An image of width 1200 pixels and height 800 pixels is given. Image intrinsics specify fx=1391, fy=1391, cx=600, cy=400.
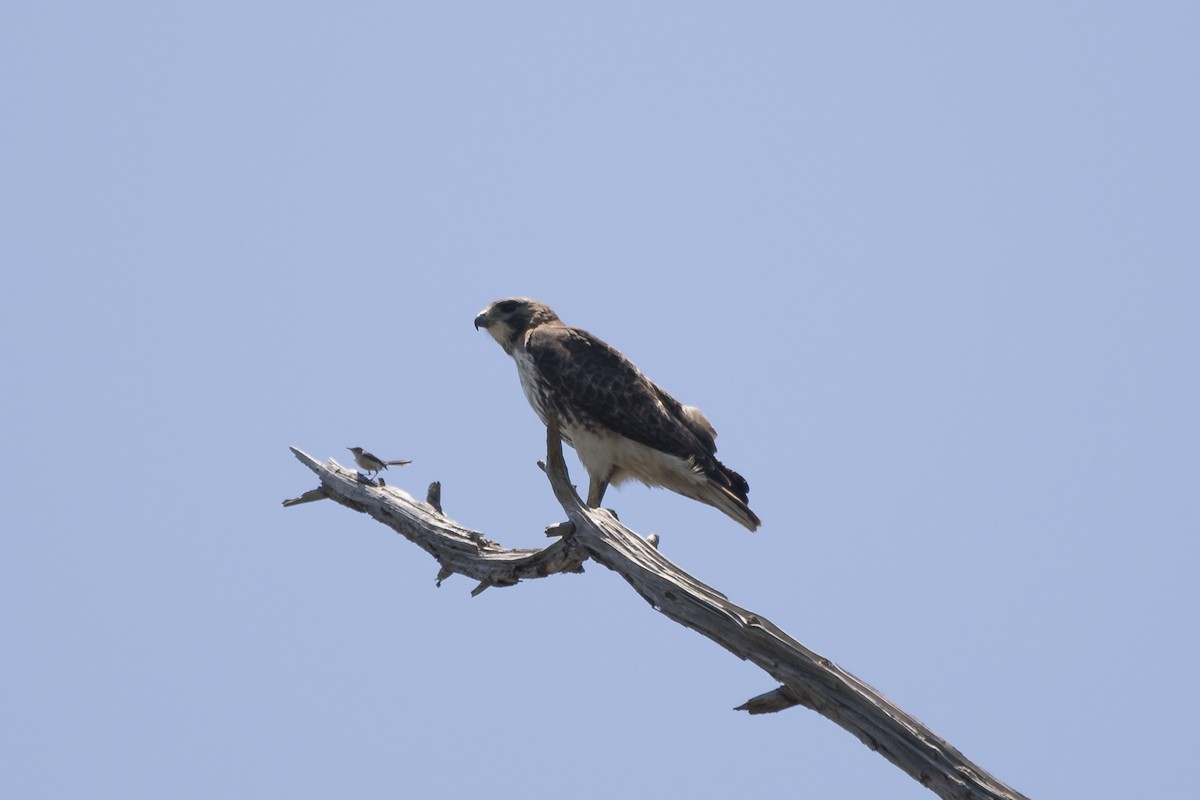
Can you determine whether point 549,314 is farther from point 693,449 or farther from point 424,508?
point 424,508

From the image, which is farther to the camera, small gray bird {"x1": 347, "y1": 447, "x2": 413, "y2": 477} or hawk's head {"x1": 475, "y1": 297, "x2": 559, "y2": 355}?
hawk's head {"x1": 475, "y1": 297, "x2": 559, "y2": 355}

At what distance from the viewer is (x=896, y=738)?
5824 millimetres

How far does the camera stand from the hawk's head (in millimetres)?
9992

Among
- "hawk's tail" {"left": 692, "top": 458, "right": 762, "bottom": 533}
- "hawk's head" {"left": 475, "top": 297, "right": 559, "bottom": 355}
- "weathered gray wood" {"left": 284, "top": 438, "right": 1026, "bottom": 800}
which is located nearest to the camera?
"weathered gray wood" {"left": 284, "top": 438, "right": 1026, "bottom": 800}

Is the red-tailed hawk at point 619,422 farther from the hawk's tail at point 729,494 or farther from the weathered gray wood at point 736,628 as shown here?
the weathered gray wood at point 736,628

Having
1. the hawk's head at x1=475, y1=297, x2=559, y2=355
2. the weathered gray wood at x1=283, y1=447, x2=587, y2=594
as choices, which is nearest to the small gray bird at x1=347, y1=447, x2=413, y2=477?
the weathered gray wood at x1=283, y1=447, x2=587, y2=594

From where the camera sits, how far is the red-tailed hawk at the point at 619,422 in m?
9.04

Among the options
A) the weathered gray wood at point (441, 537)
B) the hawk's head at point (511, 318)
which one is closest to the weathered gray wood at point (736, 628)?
the weathered gray wood at point (441, 537)

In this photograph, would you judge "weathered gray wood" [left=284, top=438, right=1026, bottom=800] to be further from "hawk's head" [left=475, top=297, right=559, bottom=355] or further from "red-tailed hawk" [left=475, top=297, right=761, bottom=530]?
"hawk's head" [left=475, top=297, right=559, bottom=355]

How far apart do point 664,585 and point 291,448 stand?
10.6 feet

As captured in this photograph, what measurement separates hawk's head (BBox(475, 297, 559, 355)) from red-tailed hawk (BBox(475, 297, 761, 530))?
37 cm

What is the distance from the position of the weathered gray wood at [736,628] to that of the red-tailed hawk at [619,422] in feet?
5.51

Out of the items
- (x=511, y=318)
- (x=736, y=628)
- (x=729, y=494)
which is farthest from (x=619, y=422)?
(x=736, y=628)

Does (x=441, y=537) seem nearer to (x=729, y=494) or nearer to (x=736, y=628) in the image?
(x=729, y=494)
